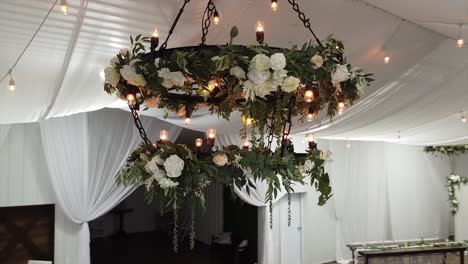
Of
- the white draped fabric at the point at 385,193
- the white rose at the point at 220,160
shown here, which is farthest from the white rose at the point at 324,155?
the white draped fabric at the point at 385,193

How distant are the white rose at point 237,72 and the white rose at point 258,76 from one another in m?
0.04

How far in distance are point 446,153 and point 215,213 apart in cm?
594

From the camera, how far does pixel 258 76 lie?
1381 mm

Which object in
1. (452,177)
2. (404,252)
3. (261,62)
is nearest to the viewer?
(261,62)

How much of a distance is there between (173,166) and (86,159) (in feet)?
14.0

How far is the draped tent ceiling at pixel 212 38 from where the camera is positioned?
233 cm

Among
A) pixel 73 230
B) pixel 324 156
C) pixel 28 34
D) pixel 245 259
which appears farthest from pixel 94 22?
pixel 245 259

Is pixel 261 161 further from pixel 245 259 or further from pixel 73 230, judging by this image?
pixel 245 259

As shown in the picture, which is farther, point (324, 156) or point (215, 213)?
point (215, 213)

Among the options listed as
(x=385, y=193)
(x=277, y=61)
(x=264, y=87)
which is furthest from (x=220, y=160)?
(x=385, y=193)

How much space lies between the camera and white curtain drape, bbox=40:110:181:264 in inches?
204

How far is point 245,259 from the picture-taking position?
745cm

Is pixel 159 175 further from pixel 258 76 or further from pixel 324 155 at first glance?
pixel 324 155

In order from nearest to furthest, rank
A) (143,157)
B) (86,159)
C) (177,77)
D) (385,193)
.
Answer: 1. (177,77)
2. (143,157)
3. (86,159)
4. (385,193)
